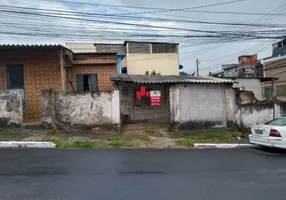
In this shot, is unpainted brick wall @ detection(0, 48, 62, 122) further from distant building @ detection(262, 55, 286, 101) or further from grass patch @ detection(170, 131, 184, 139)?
distant building @ detection(262, 55, 286, 101)

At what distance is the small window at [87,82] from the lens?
18984mm

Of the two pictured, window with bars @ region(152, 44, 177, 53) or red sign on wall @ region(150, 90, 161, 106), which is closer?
red sign on wall @ region(150, 90, 161, 106)

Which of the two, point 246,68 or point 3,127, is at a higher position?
point 246,68

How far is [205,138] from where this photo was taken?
14.8 meters

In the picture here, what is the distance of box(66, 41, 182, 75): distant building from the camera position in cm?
3341

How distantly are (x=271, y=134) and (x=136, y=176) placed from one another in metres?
6.79

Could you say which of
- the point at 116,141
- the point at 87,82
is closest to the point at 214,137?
the point at 116,141

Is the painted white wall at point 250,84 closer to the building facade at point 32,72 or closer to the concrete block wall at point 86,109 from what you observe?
the concrete block wall at point 86,109

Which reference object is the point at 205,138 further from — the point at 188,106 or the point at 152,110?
the point at 152,110

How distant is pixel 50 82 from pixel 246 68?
93.1 ft

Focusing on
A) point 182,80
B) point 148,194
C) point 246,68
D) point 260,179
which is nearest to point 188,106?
point 182,80

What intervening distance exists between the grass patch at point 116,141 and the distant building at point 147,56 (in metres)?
19.8

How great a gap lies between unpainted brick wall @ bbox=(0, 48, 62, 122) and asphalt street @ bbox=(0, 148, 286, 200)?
6316 mm

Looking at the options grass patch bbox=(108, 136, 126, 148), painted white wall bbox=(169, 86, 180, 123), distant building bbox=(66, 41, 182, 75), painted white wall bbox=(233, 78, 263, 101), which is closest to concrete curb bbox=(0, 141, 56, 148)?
grass patch bbox=(108, 136, 126, 148)
